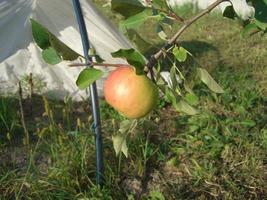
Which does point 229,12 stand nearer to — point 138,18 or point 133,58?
point 138,18

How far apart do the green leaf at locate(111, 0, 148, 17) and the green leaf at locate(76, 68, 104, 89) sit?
120mm

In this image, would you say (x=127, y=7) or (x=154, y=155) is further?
(x=154, y=155)

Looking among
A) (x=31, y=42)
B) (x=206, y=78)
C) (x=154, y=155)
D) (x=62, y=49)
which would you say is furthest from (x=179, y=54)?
(x=31, y=42)

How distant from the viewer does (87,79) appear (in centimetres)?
81

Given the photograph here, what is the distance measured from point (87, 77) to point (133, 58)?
93mm

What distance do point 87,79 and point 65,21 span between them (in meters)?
3.48

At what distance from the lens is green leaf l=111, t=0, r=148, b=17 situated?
86 centimetres

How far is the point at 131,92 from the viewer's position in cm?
76

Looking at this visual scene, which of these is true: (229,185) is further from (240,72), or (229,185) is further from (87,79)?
(87,79)

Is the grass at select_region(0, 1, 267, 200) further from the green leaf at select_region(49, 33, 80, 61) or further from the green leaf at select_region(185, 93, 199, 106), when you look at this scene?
the green leaf at select_region(49, 33, 80, 61)

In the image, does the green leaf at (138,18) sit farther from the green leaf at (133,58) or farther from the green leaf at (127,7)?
the green leaf at (133,58)

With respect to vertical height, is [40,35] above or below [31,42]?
above

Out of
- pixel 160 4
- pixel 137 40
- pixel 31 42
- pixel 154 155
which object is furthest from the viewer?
pixel 31 42

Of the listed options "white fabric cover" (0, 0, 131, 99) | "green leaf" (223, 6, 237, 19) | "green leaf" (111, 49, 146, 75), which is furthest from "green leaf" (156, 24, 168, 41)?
"white fabric cover" (0, 0, 131, 99)
